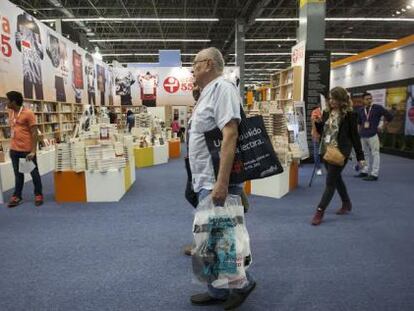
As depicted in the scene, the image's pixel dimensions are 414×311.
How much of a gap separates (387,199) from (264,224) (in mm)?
2361

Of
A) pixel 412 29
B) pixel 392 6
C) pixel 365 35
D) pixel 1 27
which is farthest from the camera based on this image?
pixel 365 35

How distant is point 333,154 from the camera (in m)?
3.83

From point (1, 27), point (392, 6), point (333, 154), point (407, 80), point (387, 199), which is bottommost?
point (387, 199)

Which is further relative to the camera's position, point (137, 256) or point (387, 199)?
point (387, 199)

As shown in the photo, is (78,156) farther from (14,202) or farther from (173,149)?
(173,149)

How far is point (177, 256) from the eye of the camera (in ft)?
10.6

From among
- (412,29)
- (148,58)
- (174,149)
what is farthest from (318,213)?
(148,58)

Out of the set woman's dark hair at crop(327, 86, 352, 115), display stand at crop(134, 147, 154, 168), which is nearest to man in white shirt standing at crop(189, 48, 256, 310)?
woman's dark hair at crop(327, 86, 352, 115)

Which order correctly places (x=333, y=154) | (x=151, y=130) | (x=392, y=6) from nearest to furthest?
1. (x=333, y=154)
2. (x=151, y=130)
3. (x=392, y=6)

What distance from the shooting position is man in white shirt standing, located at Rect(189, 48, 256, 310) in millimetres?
1895

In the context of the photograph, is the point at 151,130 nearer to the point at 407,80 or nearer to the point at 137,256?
the point at 137,256

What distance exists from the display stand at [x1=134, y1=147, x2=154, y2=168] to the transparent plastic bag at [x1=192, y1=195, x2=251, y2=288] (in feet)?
22.1

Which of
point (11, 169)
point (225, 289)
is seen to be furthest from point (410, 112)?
point (11, 169)

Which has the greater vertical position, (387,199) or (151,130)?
(151,130)
